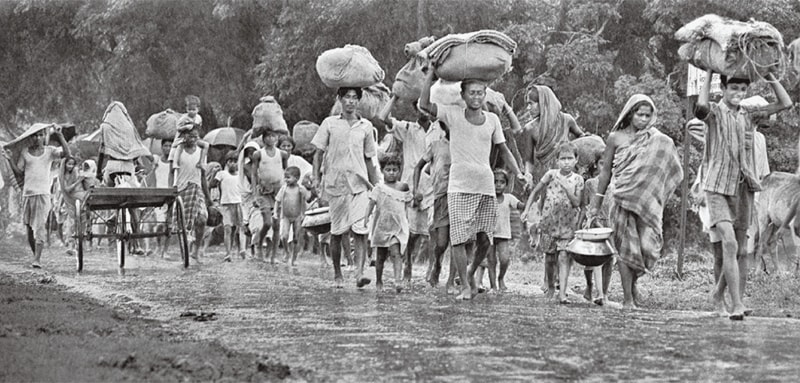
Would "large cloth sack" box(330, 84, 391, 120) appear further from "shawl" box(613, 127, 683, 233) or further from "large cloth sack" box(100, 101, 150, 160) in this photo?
"shawl" box(613, 127, 683, 233)

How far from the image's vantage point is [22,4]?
113ft

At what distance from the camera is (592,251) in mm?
11242

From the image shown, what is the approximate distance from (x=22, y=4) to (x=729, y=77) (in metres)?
27.2

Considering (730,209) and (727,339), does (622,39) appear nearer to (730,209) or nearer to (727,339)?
(730,209)

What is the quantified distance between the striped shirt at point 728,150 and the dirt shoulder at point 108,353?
14.9 ft

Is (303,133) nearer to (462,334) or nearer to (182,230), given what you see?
(182,230)

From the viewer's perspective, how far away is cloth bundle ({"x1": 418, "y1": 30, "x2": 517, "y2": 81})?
1198 cm

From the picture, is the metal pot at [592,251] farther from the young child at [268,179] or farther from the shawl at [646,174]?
the young child at [268,179]

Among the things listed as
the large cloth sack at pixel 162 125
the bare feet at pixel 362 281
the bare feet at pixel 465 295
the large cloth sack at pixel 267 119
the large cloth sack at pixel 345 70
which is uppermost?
the large cloth sack at pixel 162 125

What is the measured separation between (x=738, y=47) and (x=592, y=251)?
215 centimetres

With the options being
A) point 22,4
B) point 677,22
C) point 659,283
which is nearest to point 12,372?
point 659,283

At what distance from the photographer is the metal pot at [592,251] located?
11219mm

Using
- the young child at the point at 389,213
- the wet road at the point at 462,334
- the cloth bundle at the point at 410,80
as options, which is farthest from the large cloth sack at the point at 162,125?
the wet road at the point at 462,334

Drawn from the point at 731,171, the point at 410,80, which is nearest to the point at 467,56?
the point at 731,171
